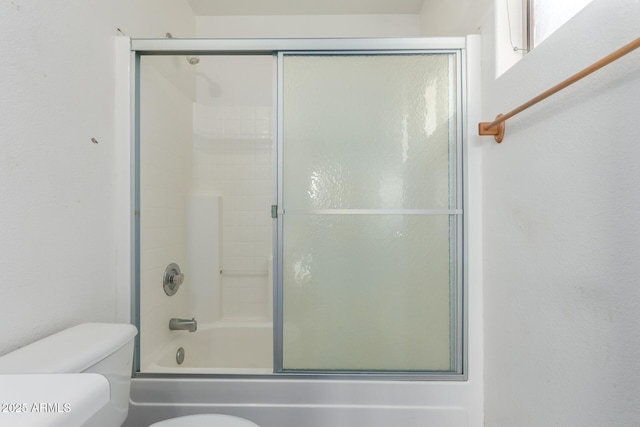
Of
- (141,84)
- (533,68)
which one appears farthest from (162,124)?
(533,68)

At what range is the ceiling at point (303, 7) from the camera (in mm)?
1971

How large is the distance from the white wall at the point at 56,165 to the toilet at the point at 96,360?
10 centimetres

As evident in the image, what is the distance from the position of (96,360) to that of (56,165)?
60 centimetres

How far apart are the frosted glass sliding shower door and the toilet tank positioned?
54cm

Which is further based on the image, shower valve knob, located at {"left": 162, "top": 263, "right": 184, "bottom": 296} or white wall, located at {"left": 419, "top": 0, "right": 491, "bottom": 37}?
shower valve knob, located at {"left": 162, "top": 263, "right": 184, "bottom": 296}

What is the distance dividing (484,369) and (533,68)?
109 centimetres

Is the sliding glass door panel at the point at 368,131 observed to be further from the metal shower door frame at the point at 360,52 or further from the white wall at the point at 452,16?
the white wall at the point at 452,16

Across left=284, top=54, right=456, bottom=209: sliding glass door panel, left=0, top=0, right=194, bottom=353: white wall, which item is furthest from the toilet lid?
left=284, top=54, right=456, bottom=209: sliding glass door panel

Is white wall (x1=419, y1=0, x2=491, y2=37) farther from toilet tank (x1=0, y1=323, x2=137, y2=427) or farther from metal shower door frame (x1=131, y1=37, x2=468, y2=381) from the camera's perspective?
toilet tank (x1=0, y1=323, x2=137, y2=427)

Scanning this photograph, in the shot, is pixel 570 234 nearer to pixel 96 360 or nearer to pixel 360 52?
pixel 360 52

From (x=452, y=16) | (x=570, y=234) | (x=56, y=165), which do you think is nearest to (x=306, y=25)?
(x=452, y=16)

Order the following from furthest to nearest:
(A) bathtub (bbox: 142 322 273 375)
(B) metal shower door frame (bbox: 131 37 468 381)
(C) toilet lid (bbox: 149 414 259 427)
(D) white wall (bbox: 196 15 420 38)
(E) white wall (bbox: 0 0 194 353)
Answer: (D) white wall (bbox: 196 15 420 38)
(A) bathtub (bbox: 142 322 273 375)
(B) metal shower door frame (bbox: 131 37 468 381)
(C) toilet lid (bbox: 149 414 259 427)
(E) white wall (bbox: 0 0 194 353)

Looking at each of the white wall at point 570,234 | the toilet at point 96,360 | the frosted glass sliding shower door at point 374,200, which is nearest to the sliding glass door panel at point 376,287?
the frosted glass sliding shower door at point 374,200

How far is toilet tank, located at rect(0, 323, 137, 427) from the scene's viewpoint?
699 mm
